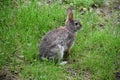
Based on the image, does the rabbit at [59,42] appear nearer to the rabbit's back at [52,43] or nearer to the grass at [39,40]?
the rabbit's back at [52,43]

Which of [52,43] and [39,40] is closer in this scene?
[52,43]

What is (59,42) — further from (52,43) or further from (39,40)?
(39,40)

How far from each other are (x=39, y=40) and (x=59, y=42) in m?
0.58

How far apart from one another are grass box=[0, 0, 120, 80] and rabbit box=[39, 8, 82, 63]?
0.55 ft

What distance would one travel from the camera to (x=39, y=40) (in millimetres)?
6273

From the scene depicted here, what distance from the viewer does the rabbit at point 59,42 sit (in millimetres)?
5711

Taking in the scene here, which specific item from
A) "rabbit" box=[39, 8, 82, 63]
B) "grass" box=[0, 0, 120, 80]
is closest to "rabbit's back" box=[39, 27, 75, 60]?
"rabbit" box=[39, 8, 82, 63]

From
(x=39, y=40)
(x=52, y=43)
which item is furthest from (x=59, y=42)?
(x=39, y=40)

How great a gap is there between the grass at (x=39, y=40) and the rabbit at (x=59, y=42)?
0.55 feet

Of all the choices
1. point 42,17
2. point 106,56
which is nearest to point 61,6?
point 42,17

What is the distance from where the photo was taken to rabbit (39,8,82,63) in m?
5.71

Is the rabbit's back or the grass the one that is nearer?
the grass

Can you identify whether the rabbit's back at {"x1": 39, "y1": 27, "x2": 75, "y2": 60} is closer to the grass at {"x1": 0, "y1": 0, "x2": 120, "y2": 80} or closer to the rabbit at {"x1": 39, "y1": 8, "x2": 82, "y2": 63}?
the rabbit at {"x1": 39, "y1": 8, "x2": 82, "y2": 63}

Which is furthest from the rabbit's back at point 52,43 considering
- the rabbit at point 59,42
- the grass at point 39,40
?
the grass at point 39,40
